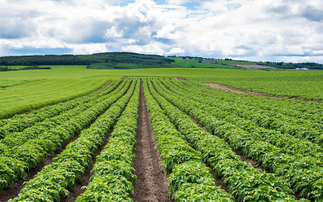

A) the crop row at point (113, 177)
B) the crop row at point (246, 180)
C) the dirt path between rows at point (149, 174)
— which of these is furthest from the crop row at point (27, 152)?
the crop row at point (246, 180)

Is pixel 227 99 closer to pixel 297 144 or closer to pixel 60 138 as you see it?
pixel 297 144

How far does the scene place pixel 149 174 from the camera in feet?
42.8

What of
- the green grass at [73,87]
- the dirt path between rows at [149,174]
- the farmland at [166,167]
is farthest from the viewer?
the green grass at [73,87]

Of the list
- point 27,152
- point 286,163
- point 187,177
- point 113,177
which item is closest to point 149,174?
point 113,177

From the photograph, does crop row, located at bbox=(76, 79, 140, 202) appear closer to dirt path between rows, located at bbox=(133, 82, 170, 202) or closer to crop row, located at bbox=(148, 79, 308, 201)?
dirt path between rows, located at bbox=(133, 82, 170, 202)

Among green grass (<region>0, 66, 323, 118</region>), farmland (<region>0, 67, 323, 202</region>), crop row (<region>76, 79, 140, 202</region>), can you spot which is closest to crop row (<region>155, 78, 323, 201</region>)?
farmland (<region>0, 67, 323, 202</region>)

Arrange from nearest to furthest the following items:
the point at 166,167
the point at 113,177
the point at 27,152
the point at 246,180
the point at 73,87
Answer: the point at 246,180
the point at 113,177
the point at 166,167
the point at 27,152
the point at 73,87

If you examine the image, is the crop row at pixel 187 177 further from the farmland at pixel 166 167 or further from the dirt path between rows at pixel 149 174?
the dirt path between rows at pixel 149 174

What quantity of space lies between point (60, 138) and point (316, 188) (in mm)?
16337

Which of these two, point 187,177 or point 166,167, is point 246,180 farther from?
point 166,167

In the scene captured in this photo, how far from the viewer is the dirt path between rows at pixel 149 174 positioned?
10.7 meters

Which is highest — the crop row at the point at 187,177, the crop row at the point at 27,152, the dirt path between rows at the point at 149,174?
the crop row at the point at 187,177

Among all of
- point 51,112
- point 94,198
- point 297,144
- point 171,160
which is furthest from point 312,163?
point 51,112

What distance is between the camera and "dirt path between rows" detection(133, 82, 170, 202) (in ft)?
35.2
